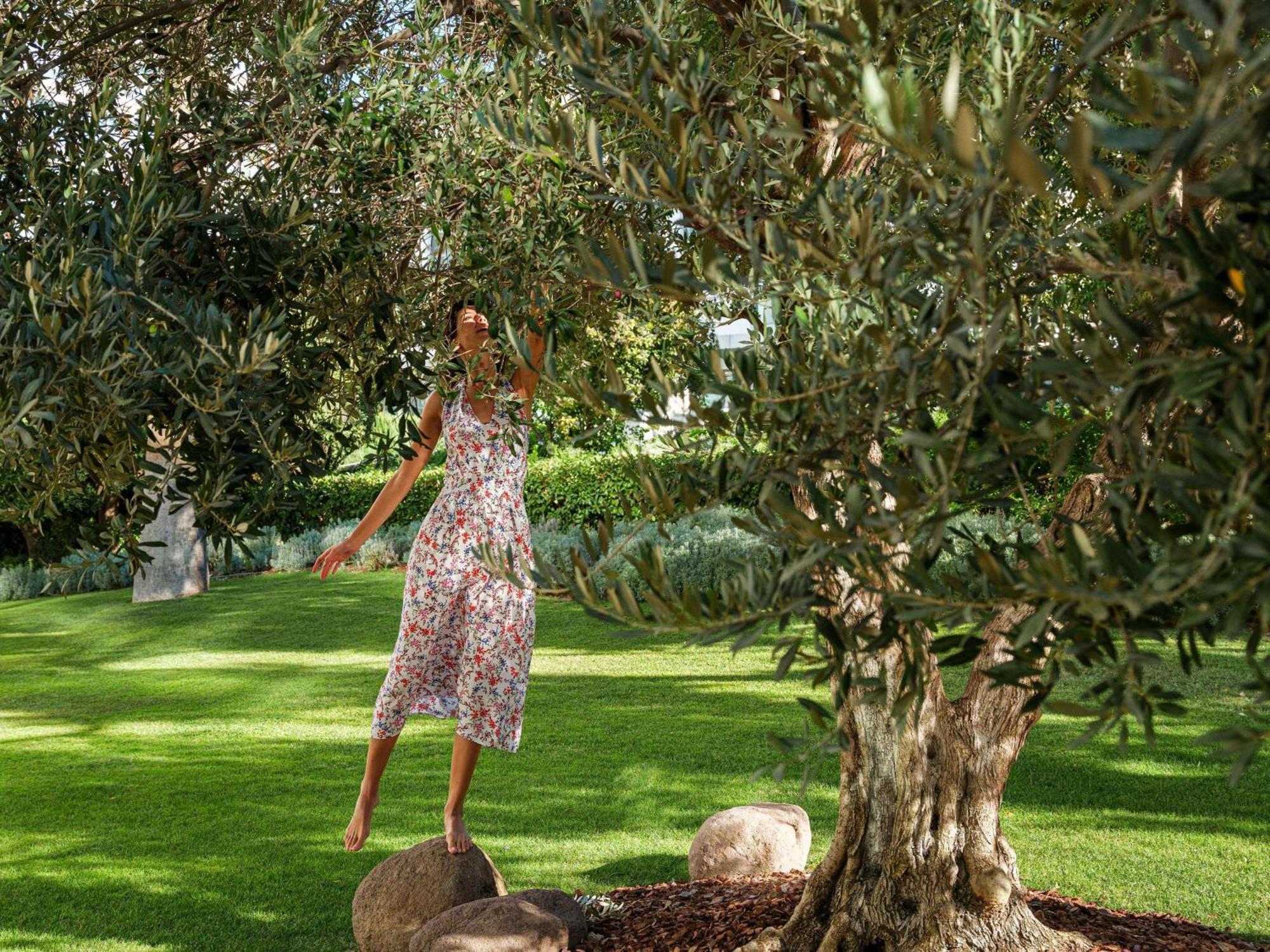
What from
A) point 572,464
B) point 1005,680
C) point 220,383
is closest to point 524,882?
point 220,383

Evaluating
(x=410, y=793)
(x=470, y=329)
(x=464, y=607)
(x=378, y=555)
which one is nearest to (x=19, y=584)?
(x=378, y=555)

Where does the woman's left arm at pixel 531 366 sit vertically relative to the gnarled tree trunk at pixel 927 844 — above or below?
above

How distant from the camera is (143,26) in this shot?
509cm

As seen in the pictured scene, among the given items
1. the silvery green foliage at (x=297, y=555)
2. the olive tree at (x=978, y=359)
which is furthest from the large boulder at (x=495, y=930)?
the silvery green foliage at (x=297, y=555)

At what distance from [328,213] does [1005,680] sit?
128 inches

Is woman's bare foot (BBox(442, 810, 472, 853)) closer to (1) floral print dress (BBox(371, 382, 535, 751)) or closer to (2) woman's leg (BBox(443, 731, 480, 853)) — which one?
(2) woman's leg (BBox(443, 731, 480, 853))

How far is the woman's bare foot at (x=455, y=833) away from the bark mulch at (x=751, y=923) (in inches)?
29.8

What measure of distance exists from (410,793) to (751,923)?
4124 millimetres

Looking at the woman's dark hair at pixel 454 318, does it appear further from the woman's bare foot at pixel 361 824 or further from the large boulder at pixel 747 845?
the large boulder at pixel 747 845

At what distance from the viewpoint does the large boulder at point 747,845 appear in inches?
251

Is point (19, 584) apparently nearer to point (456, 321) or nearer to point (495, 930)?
point (495, 930)

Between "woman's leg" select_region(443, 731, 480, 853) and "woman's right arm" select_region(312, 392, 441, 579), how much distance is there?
1.03 metres

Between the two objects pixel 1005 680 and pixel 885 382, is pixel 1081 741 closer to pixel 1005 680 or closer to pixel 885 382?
pixel 1005 680

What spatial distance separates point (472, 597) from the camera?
5.47 m
